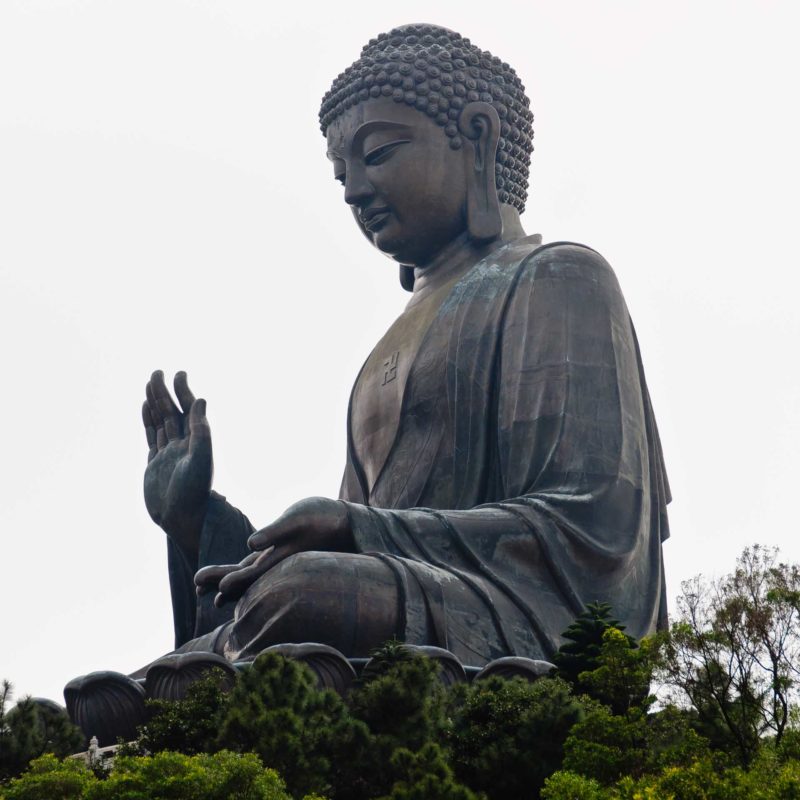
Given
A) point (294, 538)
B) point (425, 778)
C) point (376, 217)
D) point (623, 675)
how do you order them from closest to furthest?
point (425, 778)
point (623, 675)
point (294, 538)
point (376, 217)

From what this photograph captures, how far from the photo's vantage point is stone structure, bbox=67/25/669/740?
1186 centimetres

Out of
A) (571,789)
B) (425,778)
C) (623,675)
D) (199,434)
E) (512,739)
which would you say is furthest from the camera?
(199,434)

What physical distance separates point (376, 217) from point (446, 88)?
99 cm

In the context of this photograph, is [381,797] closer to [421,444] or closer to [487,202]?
[421,444]

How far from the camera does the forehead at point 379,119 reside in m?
14.8

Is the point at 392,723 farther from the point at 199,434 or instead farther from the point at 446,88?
the point at 446,88

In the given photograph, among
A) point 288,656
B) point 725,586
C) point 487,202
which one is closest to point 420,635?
point 288,656

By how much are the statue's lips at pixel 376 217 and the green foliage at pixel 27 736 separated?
17.3 feet

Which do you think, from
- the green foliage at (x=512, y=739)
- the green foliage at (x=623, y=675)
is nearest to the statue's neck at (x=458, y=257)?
the green foliage at (x=623, y=675)

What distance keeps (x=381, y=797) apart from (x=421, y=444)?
5227mm

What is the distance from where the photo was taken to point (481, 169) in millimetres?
14945

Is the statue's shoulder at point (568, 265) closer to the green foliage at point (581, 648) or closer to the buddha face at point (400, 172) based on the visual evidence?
the buddha face at point (400, 172)

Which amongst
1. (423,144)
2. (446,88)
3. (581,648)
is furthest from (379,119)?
(581,648)

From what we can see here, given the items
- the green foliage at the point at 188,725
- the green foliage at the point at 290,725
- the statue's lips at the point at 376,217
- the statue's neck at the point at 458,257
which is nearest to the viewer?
the green foliage at the point at 290,725
